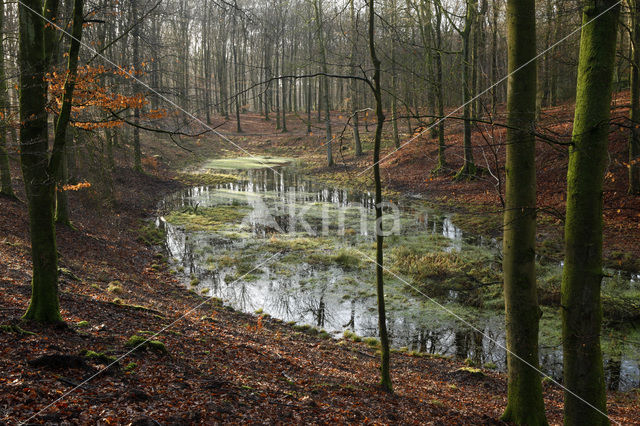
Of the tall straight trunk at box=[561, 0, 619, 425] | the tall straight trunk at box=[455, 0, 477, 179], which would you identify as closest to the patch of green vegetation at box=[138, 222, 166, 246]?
the tall straight trunk at box=[455, 0, 477, 179]

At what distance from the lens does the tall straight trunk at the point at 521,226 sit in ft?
15.0

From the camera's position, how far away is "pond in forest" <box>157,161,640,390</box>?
8.42m

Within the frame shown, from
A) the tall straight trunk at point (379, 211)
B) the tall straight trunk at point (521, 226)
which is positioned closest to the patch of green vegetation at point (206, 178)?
the tall straight trunk at point (379, 211)

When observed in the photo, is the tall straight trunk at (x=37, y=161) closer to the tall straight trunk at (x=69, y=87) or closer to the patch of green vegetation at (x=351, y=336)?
the tall straight trunk at (x=69, y=87)

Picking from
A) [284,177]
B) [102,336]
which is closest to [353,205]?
[284,177]

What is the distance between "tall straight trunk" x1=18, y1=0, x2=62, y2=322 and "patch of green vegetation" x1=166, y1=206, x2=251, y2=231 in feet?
36.0

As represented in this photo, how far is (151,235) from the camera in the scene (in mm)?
14836

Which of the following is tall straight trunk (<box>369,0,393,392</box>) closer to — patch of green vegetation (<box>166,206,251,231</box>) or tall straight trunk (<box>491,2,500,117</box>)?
tall straight trunk (<box>491,2,500,117</box>)

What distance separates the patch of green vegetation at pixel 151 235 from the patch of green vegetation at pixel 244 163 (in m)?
16.3

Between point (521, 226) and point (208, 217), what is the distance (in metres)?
14.9

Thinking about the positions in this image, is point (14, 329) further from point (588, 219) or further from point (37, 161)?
point (588, 219)

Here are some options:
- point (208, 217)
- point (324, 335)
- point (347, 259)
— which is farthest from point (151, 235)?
point (324, 335)

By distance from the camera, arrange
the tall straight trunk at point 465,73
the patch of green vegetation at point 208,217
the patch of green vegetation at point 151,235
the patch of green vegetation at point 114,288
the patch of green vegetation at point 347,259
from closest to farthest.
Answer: the patch of green vegetation at point 114,288 < the patch of green vegetation at point 347,259 < the patch of green vegetation at point 151,235 < the patch of green vegetation at point 208,217 < the tall straight trunk at point 465,73

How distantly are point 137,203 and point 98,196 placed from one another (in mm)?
3898
